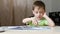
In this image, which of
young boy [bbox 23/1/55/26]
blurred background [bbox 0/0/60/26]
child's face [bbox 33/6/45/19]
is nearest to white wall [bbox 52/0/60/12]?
blurred background [bbox 0/0/60/26]

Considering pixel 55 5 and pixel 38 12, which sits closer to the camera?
pixel 38 12

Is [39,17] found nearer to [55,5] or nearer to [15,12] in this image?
[15,12]

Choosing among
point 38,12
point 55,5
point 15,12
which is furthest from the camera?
point 55,5

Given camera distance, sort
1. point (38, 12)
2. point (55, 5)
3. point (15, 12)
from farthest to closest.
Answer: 1. point (55, 5)
2. point (15, 12)
3. point (38, 12)

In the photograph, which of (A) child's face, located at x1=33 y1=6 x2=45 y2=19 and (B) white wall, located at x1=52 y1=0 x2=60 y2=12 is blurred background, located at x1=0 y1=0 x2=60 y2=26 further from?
(A) child's face, located at x1=33 y1=6 x2=45 y2=19

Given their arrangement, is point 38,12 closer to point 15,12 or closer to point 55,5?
point 15,12

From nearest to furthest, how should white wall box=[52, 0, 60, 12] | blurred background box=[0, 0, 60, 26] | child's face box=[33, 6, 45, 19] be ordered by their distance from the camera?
child's face box=[33, 6, 45, 19] → blurred background box=[0, 0, 60, 26] → white wall box=[52, 0, 60, 12]

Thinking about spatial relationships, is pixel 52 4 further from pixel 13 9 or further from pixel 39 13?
pixel 39 13

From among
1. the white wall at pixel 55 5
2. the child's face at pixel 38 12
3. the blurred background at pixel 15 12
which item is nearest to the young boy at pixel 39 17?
the child's face at pixel 38 12

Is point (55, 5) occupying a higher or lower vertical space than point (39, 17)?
higher

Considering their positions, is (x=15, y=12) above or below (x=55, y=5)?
below

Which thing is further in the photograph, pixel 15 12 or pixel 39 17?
pixel 15 12

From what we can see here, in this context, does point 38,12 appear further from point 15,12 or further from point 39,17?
point 15,12

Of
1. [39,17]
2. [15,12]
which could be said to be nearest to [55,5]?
[15,12]
